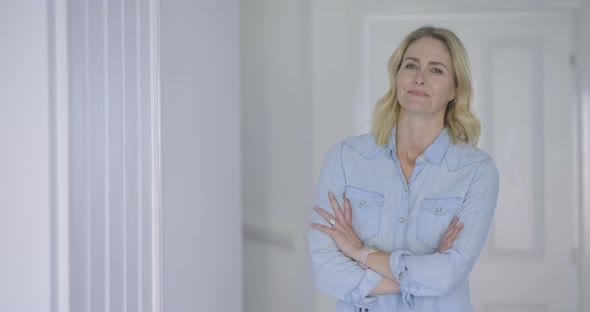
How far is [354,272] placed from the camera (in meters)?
1.74

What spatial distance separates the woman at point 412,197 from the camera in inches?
68.4

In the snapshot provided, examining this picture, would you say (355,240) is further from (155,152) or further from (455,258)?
(155,152)

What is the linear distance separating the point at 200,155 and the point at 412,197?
Result: 26.8 inches

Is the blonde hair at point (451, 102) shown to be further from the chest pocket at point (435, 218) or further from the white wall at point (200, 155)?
the white wall at point (200, 155)

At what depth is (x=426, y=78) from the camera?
183 centimetres

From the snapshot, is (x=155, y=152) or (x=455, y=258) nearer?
(x=155, y=152)

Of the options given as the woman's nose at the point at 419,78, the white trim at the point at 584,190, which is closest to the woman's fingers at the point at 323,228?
the woman's nose at the point at 419,78

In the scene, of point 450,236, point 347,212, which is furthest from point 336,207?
point 450,236

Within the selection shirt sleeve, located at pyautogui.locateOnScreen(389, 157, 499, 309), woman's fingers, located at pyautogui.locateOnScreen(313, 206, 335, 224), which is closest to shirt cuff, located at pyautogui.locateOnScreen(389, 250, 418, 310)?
shirt sleeve, located at pyautogui.locateOnScreen(389, 157, 499, 309)

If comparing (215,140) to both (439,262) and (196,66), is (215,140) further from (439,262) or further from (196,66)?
(439,262)

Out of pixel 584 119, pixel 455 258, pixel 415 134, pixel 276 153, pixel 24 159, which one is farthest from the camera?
pixel 276 153

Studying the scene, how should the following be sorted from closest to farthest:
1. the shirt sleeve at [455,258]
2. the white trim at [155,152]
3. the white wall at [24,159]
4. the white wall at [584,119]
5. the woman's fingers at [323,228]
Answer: the white wall at [24,159] → the white trim at [155,152] → the shirt sleeve at [455,258] → the woman's fingers at [323,228] → the white wall at [584,119]

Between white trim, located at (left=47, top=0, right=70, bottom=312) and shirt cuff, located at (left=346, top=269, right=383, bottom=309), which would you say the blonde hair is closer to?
shirt cuff, located at (left=346, top=269, right=383, bottom=309)

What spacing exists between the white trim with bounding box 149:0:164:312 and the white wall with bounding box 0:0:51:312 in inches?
18.3
